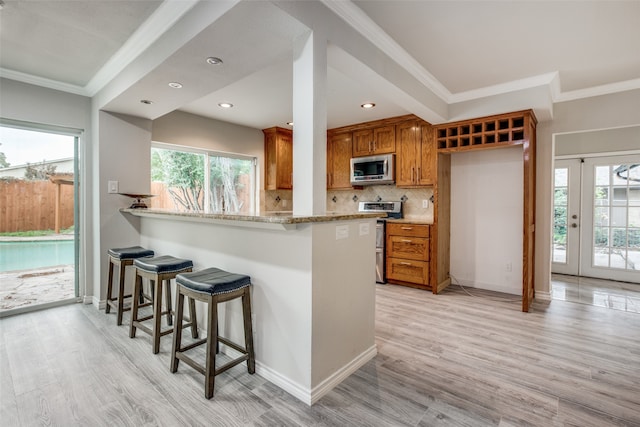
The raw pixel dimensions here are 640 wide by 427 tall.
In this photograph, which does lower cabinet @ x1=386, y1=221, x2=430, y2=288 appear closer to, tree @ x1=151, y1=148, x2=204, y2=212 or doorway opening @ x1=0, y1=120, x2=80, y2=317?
tree @ x1=151, y1=148, x2=204, y2=212

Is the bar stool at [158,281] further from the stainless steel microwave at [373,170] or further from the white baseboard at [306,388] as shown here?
the stainless steel microwave at [373,170]

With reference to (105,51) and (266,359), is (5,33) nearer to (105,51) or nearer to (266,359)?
(105,51)

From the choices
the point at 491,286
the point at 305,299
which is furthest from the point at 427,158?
the point at 305,299

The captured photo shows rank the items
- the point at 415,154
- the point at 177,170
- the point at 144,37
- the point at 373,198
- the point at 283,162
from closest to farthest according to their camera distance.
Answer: the point at 144,37 < the point at 415,154 < the point at 177,170 < the point at 373,198 < the point at 283,162

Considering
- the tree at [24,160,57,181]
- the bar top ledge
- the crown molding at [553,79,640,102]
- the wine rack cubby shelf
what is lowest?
the bar top ledge

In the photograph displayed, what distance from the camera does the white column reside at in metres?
1.84

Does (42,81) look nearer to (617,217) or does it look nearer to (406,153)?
(406,153)

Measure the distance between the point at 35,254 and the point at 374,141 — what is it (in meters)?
4.49

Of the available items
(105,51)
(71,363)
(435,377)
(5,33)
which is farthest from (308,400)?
(5,33)

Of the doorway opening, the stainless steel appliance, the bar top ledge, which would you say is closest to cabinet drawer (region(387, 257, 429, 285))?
the stainless steel appliance

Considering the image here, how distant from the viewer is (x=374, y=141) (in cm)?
480

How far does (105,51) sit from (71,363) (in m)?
2.52

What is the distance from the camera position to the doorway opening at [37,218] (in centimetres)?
312

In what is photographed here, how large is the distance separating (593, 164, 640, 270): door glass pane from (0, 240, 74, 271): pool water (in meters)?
7.24
